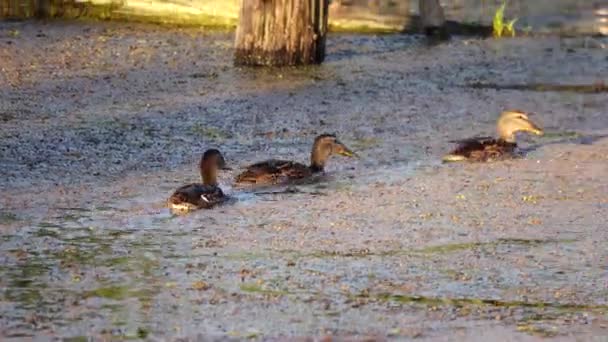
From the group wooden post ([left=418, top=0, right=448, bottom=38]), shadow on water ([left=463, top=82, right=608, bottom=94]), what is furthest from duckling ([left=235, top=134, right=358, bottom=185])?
wooden post ([left=418, top=0, right=448, bottom=38])

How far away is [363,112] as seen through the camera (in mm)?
11930

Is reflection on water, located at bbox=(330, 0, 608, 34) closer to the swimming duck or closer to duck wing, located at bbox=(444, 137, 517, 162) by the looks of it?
the swimming duck

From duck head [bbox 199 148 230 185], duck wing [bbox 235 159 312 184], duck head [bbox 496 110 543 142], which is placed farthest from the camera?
duck head [bbox 496 110 543 142]

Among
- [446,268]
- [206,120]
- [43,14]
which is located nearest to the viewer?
[446,268]

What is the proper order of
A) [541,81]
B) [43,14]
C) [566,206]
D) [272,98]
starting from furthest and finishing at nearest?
[43,14] < [541,81] < [272,98] < [566,206]

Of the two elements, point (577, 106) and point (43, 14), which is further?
point (43, 14)

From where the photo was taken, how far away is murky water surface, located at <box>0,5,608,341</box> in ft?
21.9

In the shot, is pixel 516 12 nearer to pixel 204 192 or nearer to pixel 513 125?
pixel 513 125

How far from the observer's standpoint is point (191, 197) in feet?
27.9

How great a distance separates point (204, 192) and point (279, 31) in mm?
5105

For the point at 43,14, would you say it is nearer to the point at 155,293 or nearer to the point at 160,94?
the point at 160,94

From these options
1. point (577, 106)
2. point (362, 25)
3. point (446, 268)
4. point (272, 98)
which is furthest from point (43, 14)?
point (446, 268)

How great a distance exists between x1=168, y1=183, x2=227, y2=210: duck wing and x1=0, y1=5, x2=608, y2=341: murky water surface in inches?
2.6

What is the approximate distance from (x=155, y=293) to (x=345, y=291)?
821mm
